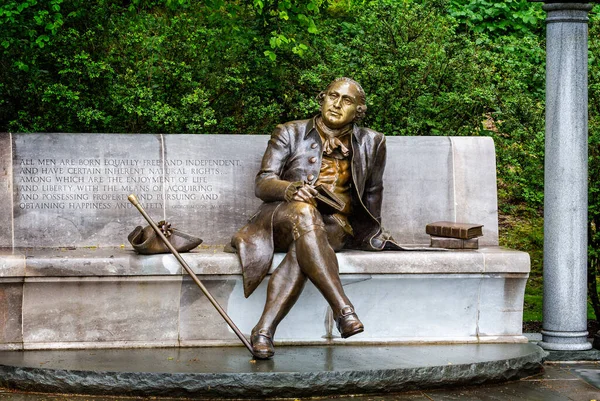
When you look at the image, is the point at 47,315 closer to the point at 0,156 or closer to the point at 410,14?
the point at 0,156

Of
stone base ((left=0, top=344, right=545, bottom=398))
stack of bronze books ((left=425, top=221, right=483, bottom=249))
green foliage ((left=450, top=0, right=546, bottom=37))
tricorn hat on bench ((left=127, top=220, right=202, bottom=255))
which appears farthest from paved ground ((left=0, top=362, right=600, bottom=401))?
green foliage ((left=450, top=0, right=546, bottom=37))

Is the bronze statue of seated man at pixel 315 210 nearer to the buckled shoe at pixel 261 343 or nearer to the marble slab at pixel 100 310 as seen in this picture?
the buckled shoe at pixel 261 343

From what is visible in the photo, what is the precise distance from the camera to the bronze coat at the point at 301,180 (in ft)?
27.0

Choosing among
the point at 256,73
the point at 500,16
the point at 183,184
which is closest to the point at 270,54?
the point at 256,73

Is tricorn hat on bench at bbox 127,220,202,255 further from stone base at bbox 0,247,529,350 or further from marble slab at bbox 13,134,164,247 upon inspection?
marble slab at bbox 13,134,164,247

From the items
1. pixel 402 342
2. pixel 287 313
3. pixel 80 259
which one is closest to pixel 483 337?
pixel 402 342

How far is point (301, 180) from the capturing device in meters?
8.62

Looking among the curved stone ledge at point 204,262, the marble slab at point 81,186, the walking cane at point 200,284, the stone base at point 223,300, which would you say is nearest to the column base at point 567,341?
the stone base at point 223,300

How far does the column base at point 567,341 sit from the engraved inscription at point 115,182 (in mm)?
2891

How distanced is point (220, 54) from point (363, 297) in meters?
4.63

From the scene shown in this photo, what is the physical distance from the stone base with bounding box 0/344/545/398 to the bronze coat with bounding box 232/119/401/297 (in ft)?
2.33

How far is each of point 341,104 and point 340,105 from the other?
0.01 m

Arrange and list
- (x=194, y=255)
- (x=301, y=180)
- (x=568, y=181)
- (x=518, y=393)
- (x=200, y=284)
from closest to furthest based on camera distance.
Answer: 1. (x=518, y=393)
2. (x=200, y=284)
3. (x=194, y=255)
4. (x=301, y=180)
5. (x=568, y=181)

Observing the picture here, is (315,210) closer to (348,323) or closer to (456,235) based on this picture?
(348,323)
